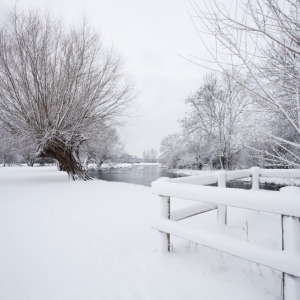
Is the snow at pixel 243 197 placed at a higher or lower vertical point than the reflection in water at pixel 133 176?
higher

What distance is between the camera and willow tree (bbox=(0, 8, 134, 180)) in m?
9.62

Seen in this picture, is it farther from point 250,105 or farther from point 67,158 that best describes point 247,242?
point 67,158

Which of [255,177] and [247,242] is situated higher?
[255,177]

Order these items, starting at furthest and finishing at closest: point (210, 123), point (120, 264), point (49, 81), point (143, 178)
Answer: point (210, 123) < point (143, 178) < point (49, 81) < point (120, 264)

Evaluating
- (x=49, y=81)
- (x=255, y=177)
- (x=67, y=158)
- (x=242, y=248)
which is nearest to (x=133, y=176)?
(x=67, y=158)

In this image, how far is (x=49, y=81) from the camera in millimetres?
10180

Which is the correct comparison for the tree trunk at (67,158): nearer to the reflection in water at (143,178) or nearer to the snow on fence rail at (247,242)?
the reflection in water at (143,178)

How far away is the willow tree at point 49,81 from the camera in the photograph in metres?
9.62

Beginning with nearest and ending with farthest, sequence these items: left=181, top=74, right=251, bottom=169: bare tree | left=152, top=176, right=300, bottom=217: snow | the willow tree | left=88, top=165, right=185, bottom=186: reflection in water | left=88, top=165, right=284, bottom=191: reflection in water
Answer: left=152, top=176, right=300, bottom=217: snow, the willow tree, left=88, top=165, right=284, bottom=191: reflection in water, left=88, top=165, right=185, bottom=186: reflection in water, left=181, top=74, right=251, bottom=169: bare tree

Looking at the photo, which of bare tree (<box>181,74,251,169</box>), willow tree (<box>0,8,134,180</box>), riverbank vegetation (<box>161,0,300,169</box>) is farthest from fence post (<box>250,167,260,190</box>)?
bare tree (<box>181,74,251,169</box>)

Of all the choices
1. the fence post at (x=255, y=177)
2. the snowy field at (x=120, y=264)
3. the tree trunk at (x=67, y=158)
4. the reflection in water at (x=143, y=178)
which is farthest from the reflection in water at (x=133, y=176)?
the snowy field at (x=120, y=264)

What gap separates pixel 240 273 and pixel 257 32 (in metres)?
2.79

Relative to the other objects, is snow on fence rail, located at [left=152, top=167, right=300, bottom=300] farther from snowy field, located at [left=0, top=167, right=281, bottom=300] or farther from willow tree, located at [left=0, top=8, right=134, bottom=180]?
willow tree, located at [left=0, top=8, right=134, bottom=180]

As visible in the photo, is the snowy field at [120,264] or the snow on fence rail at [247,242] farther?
the snowy field at [120,264]
